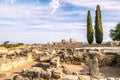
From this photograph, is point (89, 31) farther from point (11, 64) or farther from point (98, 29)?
point (11, 64)

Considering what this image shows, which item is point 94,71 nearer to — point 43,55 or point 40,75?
point 40,75

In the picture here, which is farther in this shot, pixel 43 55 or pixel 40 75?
pixel 43 55

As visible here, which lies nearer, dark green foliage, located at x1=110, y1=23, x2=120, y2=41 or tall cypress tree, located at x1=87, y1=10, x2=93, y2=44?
tall cypress tree, located at x1=87, y1=10, x2=93, y2=44

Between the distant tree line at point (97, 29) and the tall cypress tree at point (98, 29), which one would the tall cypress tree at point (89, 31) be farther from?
the tall cypress tree at point (98, 29)

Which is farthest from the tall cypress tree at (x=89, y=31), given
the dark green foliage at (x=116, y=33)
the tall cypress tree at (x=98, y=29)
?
the dark green foliage at (x=116, y=33)

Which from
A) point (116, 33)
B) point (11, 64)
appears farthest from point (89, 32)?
point (11, 64)

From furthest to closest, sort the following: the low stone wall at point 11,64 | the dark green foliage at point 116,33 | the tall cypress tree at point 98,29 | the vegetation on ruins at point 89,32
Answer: the dark green foliage at point 116,33 → the vegetation on ruins at point 89,32 → the tall cypress tree at point 98,29 → the low stone wall at point 11,64

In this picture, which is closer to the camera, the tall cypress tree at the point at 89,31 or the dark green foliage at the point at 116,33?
the tall cypress tree at the point at 89,31

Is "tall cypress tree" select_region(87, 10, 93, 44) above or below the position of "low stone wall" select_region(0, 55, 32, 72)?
above

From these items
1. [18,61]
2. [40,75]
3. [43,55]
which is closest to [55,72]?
[40,75]

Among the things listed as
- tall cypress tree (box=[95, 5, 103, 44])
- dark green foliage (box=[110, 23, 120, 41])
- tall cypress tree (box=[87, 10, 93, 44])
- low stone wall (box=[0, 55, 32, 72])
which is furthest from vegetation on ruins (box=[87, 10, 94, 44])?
low stone wall (box=[0, 55, 32, 72])

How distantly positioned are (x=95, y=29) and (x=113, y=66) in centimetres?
2227

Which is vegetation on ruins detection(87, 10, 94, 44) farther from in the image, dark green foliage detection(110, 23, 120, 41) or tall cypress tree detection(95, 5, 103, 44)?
dark green foliage detection(110, 23, 120, 41)

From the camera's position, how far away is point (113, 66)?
31281 mm
